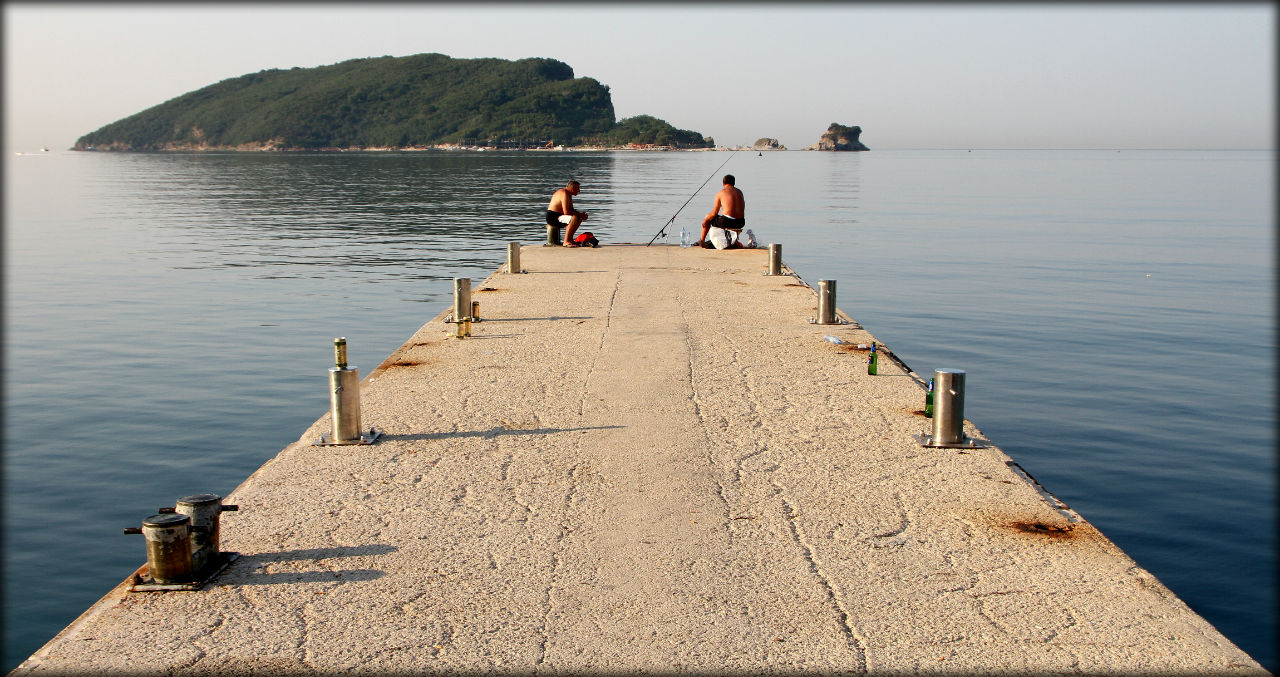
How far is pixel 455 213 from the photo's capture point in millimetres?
36719

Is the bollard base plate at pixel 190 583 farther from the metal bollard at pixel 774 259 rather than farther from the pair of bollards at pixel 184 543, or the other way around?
the metal bollard at pixel 774 259

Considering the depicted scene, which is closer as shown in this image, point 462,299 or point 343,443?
point 343,443

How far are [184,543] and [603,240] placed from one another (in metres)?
22.3

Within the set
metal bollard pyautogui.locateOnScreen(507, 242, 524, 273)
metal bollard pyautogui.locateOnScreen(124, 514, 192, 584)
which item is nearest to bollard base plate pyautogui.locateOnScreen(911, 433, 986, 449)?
metal bollard pyautogui.locateOnScreen(124, 514, 192, 584)

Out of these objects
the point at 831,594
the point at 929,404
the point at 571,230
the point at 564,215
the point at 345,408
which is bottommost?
the point at 831,594

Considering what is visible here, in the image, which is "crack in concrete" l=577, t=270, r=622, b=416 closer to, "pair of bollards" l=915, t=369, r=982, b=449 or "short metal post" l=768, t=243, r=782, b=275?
"short metal post" l=768, t=243, r=782, b=275

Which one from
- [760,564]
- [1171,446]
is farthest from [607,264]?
[760,564]

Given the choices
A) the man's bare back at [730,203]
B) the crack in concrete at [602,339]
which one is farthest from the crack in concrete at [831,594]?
the man's bare back at [730,203]

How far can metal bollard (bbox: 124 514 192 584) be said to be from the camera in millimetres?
4555

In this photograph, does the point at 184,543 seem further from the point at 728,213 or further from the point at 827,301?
the point at 728,213

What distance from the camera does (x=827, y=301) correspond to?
1138 cm

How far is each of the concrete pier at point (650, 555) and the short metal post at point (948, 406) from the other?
0.38 feet

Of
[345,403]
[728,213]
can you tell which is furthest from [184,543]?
[728,213]

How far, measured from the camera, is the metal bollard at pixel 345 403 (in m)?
6.78
